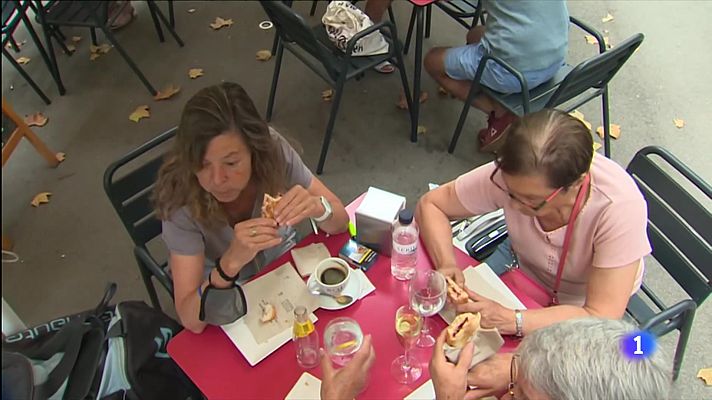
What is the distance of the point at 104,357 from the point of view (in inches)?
67.6

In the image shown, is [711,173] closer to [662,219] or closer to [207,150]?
[662,219]

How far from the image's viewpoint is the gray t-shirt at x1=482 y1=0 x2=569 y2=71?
9.55ft

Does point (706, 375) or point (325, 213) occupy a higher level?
point (325, 213)

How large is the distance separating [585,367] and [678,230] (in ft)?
3.67

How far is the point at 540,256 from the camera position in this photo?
1.89 m

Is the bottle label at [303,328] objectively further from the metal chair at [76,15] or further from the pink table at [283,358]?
the metal chair at [76,15]

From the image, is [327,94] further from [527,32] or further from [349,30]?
[527,32]

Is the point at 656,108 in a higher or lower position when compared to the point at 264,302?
lower

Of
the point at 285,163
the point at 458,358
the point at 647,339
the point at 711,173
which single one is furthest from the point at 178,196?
the point at 711,173

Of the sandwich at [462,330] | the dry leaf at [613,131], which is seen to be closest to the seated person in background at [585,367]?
the sandwich at [462,330]

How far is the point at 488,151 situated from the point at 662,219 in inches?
63.4

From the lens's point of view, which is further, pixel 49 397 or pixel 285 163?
pixel 285 163

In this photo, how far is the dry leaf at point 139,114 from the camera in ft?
12.9

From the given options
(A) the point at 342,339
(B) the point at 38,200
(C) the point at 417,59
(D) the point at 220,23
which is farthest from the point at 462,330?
(D) the point at 220,23
